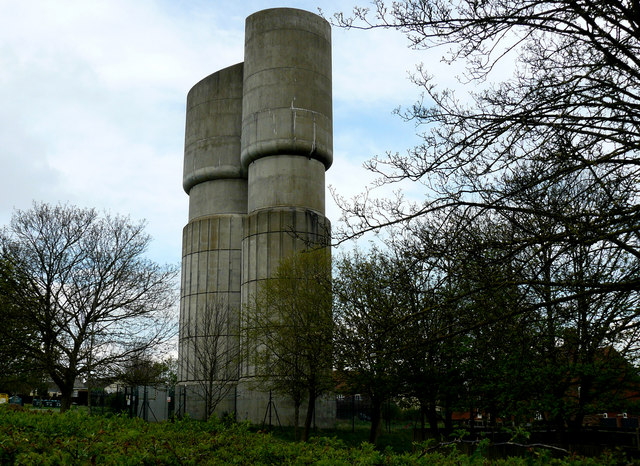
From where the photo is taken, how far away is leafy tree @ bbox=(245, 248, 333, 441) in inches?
1078

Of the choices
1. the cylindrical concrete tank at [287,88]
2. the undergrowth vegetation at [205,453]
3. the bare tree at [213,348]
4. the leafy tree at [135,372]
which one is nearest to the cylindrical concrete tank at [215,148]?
the cylindrical concrete tank at [287,88]

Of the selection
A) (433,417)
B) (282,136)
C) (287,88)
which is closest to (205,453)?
(433,417)

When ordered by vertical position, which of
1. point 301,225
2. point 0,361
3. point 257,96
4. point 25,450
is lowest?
point 25,450

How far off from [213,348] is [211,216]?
9190mm

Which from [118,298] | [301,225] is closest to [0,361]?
[118,298]

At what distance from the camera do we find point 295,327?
1101 inches

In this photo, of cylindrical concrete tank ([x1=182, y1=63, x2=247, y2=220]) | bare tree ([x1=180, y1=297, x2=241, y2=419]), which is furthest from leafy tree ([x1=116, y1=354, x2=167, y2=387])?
cylindrical concrete tank ([x1=182, y1=63, x2=247, y2=220])

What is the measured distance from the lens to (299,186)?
37438 millimetres

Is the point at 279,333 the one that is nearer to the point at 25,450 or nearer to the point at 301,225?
the point at 301,225

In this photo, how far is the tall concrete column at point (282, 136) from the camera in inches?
1442

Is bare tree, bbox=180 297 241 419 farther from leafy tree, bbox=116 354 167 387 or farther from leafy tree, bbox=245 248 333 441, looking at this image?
leafy tree, bbox=245 248 333 441

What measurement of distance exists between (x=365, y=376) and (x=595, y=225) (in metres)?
16.7

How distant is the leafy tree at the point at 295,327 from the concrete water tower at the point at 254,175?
158 inches

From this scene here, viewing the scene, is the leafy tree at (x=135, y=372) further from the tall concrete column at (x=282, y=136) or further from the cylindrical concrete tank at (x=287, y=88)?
the cylindrical concrete tank at (x=287, y=88)
